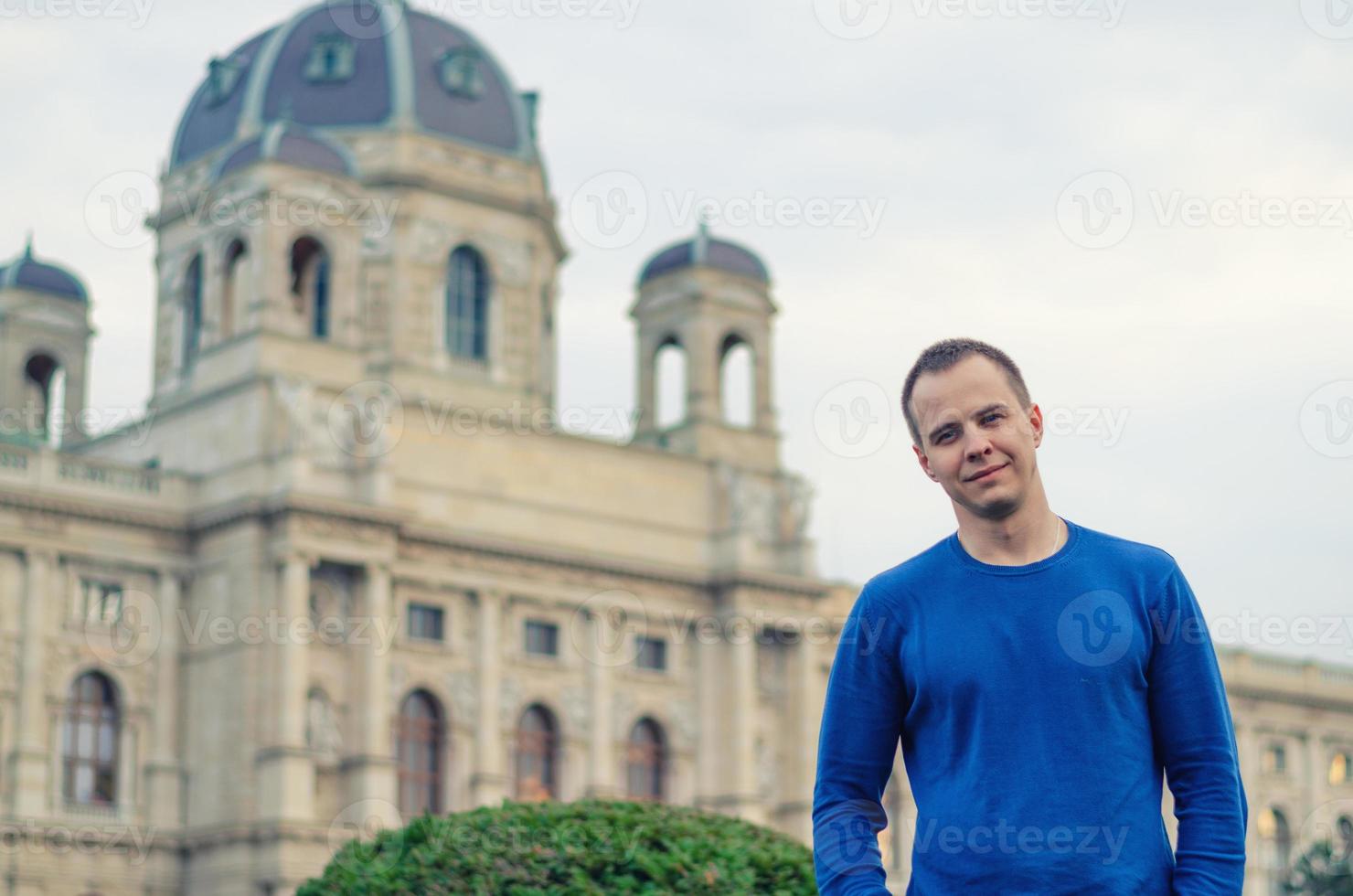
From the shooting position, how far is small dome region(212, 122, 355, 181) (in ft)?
144

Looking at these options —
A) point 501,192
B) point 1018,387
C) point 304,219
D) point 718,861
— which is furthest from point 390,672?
point 1018,387

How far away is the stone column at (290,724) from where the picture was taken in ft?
134

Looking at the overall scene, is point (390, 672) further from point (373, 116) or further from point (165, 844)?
point (373, 116)

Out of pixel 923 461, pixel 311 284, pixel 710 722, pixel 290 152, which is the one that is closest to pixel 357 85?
pixel 311 284

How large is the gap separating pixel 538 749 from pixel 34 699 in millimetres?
10117

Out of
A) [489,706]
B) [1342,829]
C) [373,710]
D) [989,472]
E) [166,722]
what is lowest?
[989,472]

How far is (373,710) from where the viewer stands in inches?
1671

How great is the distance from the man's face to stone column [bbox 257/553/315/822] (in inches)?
1462

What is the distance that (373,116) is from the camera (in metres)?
51.4

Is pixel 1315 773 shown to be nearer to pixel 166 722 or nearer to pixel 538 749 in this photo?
pixel 538 749

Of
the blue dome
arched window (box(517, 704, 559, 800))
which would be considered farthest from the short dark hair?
the blue dome

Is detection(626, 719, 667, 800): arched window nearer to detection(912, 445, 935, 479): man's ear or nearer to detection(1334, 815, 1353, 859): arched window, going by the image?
detection(1334, 815, 1353, 859): arched window

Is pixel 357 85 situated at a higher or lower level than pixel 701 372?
higher

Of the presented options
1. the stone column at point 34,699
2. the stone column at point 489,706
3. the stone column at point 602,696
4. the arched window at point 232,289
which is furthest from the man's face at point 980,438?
the stone column at point 602,696
